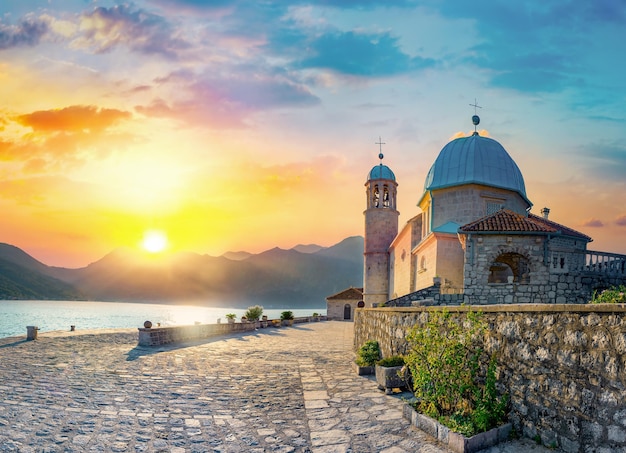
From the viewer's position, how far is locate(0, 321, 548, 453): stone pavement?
5574 mm

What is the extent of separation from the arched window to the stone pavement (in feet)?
32.2

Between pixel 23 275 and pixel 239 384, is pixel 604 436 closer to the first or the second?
pixel 239 384

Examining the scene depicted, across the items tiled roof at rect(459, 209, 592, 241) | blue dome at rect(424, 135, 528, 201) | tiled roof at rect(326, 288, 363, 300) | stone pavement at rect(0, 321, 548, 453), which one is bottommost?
stone pavement at rect(0, 321, 548, 453)

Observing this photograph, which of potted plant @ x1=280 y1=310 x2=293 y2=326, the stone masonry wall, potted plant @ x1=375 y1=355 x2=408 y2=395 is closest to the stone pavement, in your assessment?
potted plant @ x1=375 y1=355 x2=408 y2=395

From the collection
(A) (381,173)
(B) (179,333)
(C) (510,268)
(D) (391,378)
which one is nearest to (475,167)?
(C) (510,268)

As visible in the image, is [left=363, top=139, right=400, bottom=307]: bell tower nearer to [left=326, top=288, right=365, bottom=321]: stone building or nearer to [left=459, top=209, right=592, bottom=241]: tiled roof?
[left=326, top=288, right=365, bottom=321]: stone building

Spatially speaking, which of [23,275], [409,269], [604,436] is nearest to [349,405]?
[604,436]

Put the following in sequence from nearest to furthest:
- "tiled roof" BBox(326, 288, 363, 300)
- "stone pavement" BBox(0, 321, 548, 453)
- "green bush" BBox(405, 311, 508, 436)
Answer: "green bush" BBox(405, 311, 508, 436)
"stone pavement" BBox(0, 321, 548, 453)
"tiled roof" BBox(326, 288, 363, 300)

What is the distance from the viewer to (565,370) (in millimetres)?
4605

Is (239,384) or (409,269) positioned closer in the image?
(239,384)

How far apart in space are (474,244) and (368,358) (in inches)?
364

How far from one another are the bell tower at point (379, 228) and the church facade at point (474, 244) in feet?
0.30

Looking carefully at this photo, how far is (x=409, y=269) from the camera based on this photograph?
27.5 metres

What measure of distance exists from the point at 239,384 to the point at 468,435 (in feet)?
18.8
